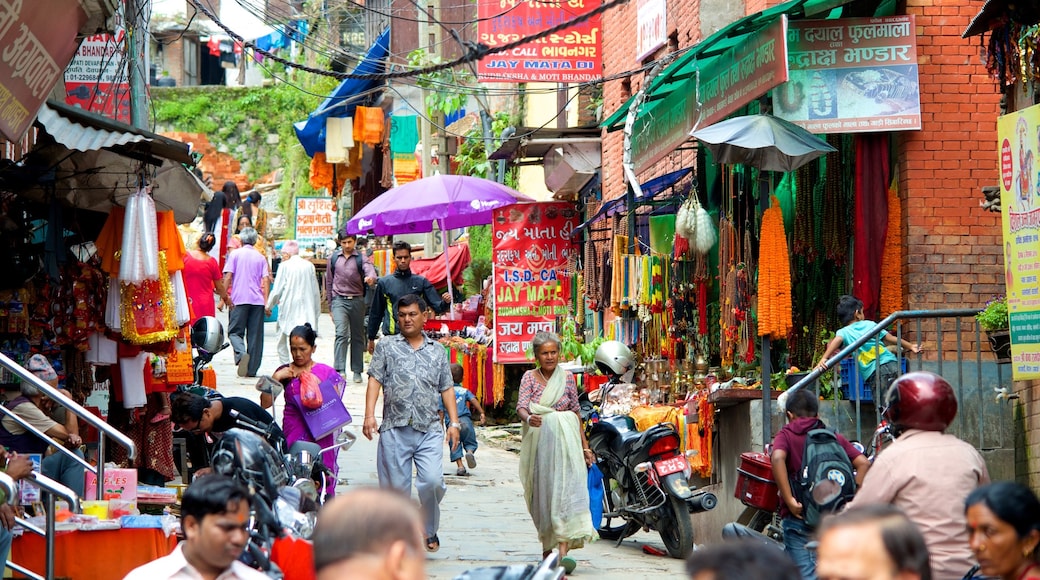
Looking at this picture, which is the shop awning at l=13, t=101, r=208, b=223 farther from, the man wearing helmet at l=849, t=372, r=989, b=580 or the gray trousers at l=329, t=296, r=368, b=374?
the gray trousers at l=329, t=296, r=368, b=374

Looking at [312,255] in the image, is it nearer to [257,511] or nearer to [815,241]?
[815,241]

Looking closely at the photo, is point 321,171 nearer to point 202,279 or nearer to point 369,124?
point 369,124

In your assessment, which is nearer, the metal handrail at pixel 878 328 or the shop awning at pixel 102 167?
the shop awning at pixel 102 167

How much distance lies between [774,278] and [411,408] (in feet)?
11.2

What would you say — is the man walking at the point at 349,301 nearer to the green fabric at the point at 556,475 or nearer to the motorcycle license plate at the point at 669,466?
the motorcycle license plate at the point at 669,466

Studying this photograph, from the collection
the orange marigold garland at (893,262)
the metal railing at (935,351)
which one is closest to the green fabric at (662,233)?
the orange marigold garland at (893,262)

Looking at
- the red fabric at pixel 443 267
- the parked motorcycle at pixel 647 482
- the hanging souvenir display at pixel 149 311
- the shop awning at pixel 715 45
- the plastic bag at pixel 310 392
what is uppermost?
the shop awning at pixel 715 45

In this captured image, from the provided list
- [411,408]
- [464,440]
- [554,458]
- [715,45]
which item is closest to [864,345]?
[554,458]

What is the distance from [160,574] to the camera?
16.0 feet

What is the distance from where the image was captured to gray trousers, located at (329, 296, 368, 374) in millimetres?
19750

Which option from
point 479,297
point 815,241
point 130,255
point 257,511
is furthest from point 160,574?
point 479,297

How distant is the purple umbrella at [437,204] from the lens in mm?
19016

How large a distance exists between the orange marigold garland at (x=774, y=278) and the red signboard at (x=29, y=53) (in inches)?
224

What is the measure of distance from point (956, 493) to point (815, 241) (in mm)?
7327
